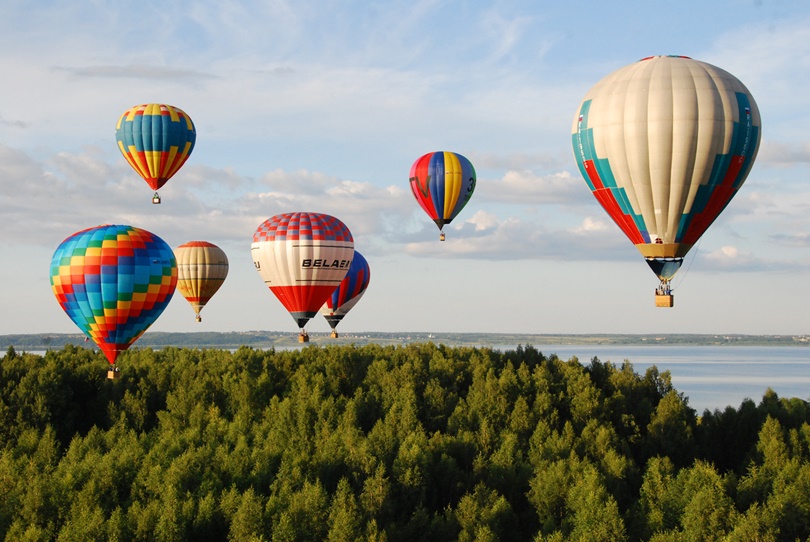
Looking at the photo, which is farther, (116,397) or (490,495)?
(116,397)

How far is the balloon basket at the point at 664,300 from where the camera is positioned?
40000mm

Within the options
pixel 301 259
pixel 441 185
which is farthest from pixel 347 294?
pixel 301 259

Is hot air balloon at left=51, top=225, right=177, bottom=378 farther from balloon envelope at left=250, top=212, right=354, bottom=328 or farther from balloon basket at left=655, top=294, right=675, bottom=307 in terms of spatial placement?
balloon basket at left=655, top=294, right=675, bottom=307

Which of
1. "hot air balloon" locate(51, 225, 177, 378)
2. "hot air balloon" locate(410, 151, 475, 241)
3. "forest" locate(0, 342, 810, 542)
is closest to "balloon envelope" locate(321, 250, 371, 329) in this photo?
"forest" locate(0, 342, 810, 542)

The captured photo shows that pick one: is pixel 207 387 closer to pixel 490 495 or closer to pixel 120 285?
pixel 120 285

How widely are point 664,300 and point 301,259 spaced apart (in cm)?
2513

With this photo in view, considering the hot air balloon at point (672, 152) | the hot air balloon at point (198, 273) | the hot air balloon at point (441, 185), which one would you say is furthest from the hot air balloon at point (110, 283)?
the hot air balloon at point (198, 273)

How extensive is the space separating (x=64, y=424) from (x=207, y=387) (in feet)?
29.1

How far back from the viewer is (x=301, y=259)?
5897 cm

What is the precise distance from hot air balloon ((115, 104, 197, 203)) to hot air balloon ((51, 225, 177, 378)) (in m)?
10.6

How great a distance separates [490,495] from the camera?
4278 centimetres

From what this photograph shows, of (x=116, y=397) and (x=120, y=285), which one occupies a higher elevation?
(x=120, y=285)

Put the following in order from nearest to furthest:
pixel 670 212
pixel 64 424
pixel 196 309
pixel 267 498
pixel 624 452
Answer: pixel 670 212 < pixel 267 498 < pixel 624 452 < pixel 64 424 < pixel 196 309

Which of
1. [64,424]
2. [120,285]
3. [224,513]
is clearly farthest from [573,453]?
[64,424]
